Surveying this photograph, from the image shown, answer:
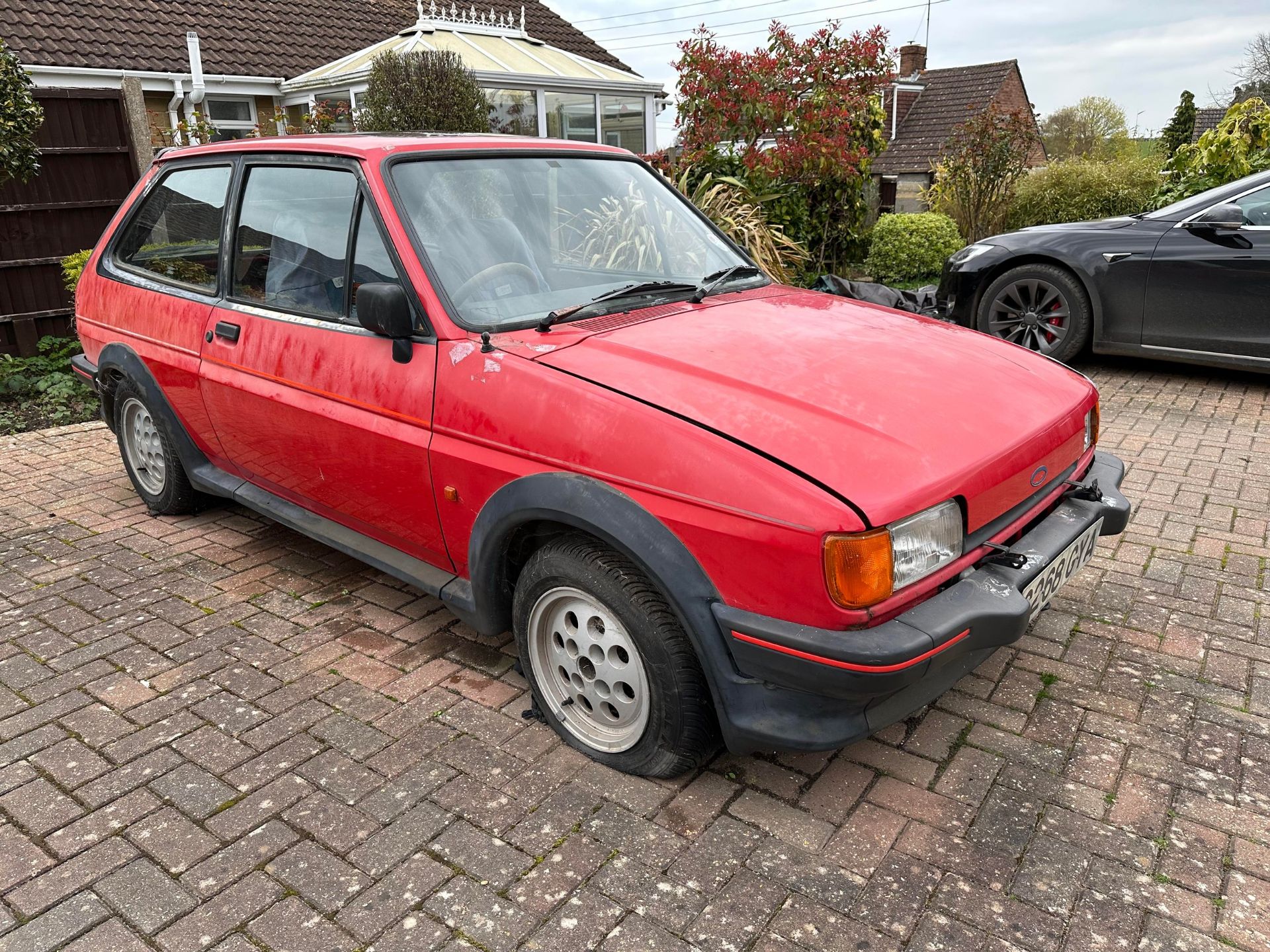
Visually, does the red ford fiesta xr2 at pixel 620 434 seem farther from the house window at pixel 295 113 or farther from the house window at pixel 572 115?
the house window at pixel 572 115

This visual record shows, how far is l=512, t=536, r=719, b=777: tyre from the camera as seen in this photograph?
2.61m

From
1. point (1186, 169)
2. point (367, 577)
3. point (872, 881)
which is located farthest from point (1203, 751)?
point (1186, 169)

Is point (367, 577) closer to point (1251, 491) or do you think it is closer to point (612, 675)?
point (612, 675)

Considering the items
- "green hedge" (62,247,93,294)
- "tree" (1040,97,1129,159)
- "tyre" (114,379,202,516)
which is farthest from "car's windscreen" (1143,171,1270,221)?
"tree" (1040,97,1129,159)

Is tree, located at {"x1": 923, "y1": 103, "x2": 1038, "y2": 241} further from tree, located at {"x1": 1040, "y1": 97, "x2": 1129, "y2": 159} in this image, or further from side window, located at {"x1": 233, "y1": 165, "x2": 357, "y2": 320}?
tree, located at {"x1": 1040, "y1": 97, "x2": 1129, "y2": 159}

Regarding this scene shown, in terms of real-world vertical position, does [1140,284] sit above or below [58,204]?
below

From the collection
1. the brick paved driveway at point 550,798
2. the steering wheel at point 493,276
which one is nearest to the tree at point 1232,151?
the brick paved driveway at point 550,798

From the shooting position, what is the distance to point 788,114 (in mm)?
10000

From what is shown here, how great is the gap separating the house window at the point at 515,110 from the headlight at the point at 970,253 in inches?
480

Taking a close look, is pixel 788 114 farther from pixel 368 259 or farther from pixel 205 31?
pixel 205 31

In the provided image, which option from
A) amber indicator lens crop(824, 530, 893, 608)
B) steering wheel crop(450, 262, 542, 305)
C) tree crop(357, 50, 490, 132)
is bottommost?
amber indicator lens crop(824, 530, 893, 608)


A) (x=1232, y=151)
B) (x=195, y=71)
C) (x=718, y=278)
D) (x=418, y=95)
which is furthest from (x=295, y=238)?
(x=195, y=71)

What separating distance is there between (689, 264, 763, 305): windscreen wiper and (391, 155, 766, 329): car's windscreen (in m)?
0.03

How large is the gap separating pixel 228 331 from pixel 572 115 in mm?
17714
